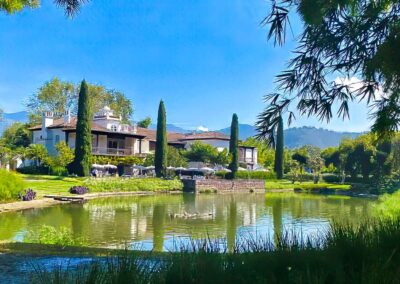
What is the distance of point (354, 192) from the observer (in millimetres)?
44344

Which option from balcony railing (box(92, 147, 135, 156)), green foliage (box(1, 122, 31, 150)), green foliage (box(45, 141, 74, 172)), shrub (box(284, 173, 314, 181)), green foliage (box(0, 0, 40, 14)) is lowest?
shrub (box(284, 173, 314, 181))

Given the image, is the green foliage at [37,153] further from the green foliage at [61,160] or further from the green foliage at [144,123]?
the green foliage at [144,123]

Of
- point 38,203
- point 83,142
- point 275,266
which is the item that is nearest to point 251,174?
point 83,142

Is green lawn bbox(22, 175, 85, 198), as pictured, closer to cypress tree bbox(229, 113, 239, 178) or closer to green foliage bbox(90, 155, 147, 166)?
green foliage bbox(90, 155, 147, 166)

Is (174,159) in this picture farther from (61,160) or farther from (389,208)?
(389,208)

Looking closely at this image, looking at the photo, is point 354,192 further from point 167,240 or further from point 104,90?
point 104,90

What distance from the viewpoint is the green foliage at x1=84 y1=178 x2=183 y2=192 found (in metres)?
35.1

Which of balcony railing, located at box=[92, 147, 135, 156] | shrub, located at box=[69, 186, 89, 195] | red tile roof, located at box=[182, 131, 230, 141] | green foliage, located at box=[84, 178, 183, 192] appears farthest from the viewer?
red tile roof, located at box=[182, 131, 230, 141]

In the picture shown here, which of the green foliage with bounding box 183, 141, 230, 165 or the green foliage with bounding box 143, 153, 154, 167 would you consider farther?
the green foliage with bounding box 183, 141, 230, 165

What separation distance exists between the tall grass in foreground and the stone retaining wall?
36.5 metres

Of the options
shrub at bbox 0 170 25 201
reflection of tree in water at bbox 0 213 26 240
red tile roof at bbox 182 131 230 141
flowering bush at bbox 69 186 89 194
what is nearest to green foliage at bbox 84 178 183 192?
flowering bush at bbox 69 186 89 194

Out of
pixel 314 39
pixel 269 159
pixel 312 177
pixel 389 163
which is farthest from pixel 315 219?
pixel 269 159

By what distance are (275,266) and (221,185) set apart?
130ft

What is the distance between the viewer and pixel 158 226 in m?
18.8
